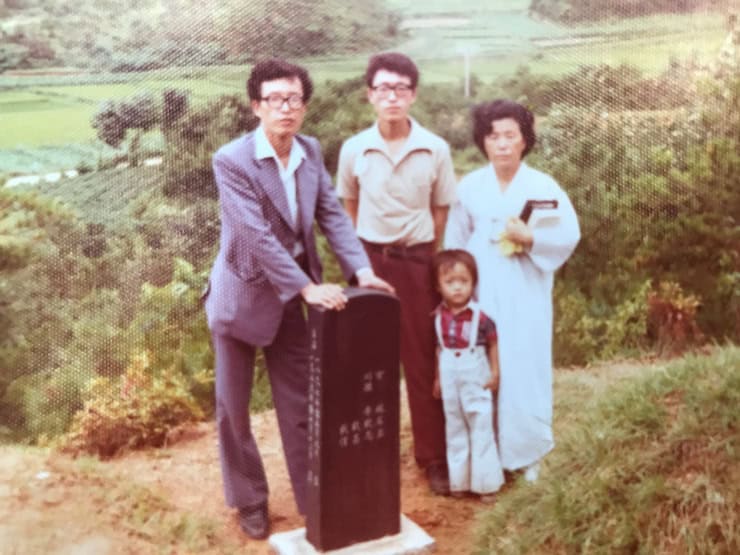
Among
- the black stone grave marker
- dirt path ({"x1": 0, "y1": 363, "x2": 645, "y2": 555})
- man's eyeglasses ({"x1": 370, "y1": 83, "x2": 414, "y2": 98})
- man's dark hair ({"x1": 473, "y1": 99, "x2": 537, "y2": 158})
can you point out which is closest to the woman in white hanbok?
man's dark hair ({"x1": 473, "y1": 99, "x2": 537, "y2": 158})

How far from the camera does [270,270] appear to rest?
339cm

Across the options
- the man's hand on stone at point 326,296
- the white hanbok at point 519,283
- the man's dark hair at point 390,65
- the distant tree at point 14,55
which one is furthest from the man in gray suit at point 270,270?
the distant tree at point 14,55

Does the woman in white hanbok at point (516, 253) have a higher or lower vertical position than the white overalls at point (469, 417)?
higher

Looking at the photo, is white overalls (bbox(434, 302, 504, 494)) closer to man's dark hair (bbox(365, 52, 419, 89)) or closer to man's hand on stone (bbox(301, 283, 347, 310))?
man's hand on stone (bbox(301, 283, 347, 310))

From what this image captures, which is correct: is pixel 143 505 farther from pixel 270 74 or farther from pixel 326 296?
pixel 270 74

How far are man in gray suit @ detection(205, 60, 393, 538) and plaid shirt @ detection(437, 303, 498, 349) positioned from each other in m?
0.32

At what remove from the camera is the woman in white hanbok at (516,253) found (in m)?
3.75

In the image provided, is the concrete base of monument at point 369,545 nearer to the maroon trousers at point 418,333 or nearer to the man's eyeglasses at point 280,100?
the maroon trousers at point 418,333

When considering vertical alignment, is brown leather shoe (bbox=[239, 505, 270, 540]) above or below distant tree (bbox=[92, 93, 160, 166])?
below

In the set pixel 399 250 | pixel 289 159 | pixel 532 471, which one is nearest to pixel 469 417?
pixel 532 471

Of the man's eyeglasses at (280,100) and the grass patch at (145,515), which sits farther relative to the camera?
the grass patch at (145,515)

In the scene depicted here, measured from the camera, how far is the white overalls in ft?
12.7

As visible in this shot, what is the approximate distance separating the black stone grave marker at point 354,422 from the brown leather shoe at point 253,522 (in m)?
0.15

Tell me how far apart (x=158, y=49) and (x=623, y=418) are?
1897mm
